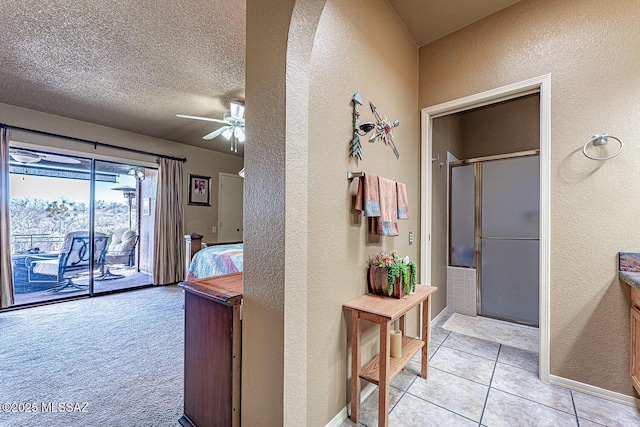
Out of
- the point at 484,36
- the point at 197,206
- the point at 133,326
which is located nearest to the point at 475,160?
the point at 484,36

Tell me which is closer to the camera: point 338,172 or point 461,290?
point 338,172

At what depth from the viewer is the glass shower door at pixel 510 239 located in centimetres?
293

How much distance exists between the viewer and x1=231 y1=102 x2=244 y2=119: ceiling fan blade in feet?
9.51

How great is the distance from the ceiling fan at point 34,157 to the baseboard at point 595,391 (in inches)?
245

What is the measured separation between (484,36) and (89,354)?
174 inches

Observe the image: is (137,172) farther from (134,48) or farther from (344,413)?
(344,413)

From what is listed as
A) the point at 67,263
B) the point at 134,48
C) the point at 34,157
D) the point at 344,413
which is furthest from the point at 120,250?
the point at 344,413

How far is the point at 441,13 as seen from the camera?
2.11 metres

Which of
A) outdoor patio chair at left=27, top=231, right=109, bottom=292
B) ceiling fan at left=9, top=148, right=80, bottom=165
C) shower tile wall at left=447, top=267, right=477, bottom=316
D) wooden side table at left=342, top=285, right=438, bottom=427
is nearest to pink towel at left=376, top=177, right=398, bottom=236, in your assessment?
wooden side table at left=342, top=285, right=438, bottom=427

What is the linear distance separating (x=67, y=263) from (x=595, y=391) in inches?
242

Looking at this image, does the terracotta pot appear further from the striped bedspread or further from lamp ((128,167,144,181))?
lamp ((128,167,144,181))

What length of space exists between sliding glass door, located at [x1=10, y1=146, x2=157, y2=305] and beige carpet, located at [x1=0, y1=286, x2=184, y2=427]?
632 mm

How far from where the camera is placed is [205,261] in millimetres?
3123

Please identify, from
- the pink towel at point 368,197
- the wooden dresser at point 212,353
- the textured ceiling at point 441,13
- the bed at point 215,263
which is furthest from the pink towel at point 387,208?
the bed at point 215,263
